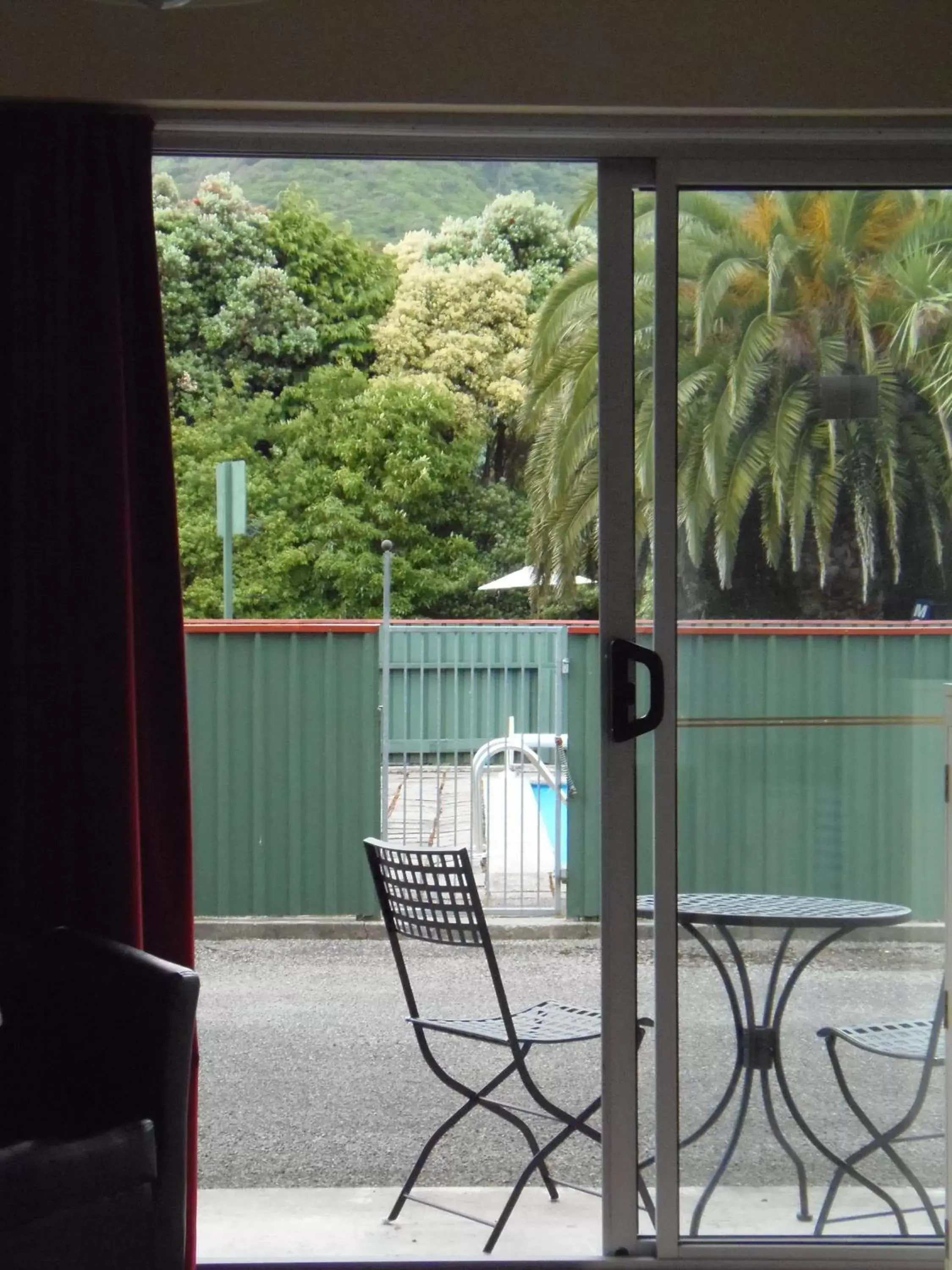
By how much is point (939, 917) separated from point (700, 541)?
0.83 meters

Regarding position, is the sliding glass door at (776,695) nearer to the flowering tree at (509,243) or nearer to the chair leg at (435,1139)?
the chair leg at (435,1139)

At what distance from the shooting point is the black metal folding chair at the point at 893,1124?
7.45 feet

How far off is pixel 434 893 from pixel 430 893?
0.01 meters

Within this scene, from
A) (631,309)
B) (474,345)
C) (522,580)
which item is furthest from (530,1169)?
(474,345)

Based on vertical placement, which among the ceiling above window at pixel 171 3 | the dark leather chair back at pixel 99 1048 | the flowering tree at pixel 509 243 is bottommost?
the dark leather chair back at pixel 99 1048

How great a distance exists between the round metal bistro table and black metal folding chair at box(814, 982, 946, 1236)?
1.7 inches

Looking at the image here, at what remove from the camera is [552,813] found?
21.0 feet

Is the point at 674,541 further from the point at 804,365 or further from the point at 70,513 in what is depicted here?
the point at 70,513

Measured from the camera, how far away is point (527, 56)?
2170 mm

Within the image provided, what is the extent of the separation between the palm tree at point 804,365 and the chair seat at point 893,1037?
2.72 feet

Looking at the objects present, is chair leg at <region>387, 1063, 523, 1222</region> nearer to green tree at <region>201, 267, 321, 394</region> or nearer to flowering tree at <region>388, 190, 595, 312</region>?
green tree at <region>201, 267, 321, 394</region>

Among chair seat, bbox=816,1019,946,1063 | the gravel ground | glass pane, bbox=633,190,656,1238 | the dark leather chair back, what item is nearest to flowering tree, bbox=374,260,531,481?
the gravel ground

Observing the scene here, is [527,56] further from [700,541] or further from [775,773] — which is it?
[775,773]

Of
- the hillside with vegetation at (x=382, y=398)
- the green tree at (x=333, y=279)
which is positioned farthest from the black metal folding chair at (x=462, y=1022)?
the green tree at (x=333, y=279)
